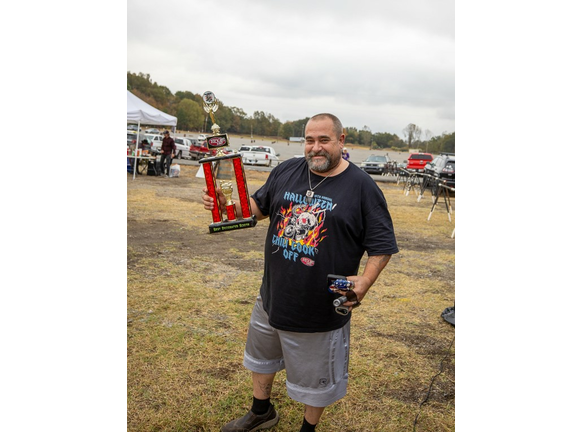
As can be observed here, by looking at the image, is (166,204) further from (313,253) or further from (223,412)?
(313,253)

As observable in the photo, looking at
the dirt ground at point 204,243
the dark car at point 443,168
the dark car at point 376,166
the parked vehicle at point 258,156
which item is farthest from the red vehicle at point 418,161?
the dirt ground at point 204,243

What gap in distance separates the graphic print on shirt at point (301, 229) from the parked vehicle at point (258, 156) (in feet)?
76.6

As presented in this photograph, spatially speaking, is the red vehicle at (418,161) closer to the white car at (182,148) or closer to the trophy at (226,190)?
the white car at (182,148)

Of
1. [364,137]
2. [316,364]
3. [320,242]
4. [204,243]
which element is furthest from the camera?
[364,137]

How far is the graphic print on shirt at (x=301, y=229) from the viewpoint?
2.22 metres

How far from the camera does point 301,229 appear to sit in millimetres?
2260

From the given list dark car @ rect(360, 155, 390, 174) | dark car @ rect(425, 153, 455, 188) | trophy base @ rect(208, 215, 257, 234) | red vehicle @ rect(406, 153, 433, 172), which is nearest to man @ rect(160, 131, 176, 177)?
dark car @ rect(425, 153, 455, 188)

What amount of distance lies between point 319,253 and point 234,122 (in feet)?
16.4

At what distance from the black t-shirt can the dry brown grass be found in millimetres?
984

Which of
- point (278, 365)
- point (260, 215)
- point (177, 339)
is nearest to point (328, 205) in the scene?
point (260, 215)

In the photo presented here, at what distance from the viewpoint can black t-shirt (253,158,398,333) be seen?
7.24 feet

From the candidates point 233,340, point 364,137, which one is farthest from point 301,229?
point 364,137

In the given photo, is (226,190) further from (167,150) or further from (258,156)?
(258,156)

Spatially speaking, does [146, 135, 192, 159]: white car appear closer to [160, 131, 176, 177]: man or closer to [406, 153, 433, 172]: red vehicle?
[160, 131, 176, 177]: man
